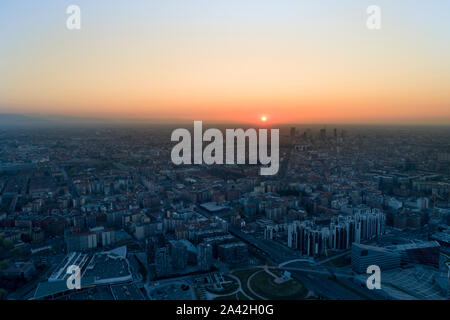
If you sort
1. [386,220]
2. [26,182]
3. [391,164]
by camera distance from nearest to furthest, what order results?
1. [386,220]
2. [26,182]
3. [391,164]

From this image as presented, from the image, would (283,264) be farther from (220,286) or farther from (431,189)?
(431,189)

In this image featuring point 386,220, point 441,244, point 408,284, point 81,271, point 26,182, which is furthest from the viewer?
point 26,182

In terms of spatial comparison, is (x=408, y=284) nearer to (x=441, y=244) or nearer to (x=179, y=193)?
(x=441, y=244)

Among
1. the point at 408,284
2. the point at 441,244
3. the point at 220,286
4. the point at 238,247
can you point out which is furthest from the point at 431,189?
the point at 220,286
